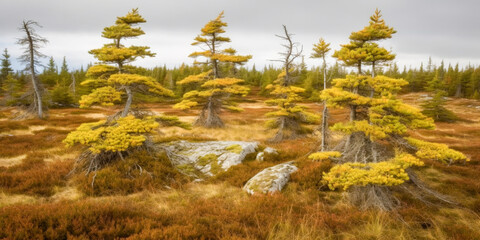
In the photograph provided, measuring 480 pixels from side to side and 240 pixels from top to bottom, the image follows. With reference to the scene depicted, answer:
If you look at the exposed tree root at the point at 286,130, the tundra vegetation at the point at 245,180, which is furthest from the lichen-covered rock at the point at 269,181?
the exposed tree root at the point at 286,130

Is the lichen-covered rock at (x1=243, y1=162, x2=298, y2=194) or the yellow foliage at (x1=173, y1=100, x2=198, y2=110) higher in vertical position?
the yellow foliage at (x1=173, y1=100, x2=198, y2=110)

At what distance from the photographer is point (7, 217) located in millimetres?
4152

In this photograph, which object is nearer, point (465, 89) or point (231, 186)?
point (231, 186)

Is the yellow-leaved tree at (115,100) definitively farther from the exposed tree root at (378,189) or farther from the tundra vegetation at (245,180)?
the exposed tree root at (378,189)

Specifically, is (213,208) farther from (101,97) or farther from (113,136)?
(101,97)

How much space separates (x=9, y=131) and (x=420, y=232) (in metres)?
24.7

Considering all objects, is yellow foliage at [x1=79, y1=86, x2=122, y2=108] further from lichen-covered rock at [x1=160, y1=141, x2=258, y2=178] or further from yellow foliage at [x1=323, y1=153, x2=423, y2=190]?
yellow foliage at [x1=323, y1=153, x2=423, y2=190]

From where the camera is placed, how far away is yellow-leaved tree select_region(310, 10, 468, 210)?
6328mm

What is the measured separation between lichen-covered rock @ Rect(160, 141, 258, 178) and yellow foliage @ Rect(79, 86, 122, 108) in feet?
10.2

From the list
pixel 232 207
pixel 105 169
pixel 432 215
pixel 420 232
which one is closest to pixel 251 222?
pixel 232 207

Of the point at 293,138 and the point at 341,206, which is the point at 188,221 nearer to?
the point at 341,206

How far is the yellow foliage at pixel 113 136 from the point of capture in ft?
26.3

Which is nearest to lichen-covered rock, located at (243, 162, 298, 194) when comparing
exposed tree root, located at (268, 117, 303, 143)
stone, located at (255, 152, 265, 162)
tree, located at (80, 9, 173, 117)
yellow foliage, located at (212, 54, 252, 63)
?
stone, located at (255, 152, 265, 162)

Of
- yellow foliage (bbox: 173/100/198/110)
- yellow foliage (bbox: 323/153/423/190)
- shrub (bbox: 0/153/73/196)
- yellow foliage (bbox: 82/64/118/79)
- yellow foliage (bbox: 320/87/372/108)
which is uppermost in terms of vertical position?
yellow foliage (bbox: 82/64/118/79)
